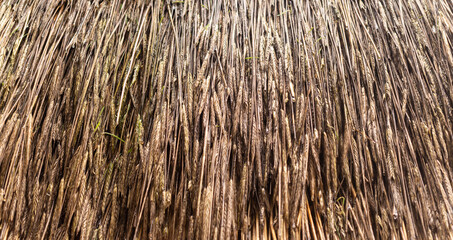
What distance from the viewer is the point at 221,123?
611 mm

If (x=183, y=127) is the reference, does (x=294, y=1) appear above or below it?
above

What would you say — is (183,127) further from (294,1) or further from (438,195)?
(438,195)

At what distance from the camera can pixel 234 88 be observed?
0.65 meters

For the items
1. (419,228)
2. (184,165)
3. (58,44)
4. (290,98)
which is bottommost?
(419,228)

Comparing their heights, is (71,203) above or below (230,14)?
below

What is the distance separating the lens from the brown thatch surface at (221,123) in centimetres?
58

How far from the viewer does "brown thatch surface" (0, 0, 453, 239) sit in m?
0.58

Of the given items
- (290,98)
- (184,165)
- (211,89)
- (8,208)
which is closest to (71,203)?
(8,208)

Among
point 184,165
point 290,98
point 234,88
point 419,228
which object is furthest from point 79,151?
point 419,228

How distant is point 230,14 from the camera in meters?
0.74

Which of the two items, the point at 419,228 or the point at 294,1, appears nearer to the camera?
the point at 419,228

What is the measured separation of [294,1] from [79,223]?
2.71 ft

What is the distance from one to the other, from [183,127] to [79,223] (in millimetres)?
316

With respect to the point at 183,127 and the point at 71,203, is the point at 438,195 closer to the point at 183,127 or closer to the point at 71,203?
the point at 183,127
